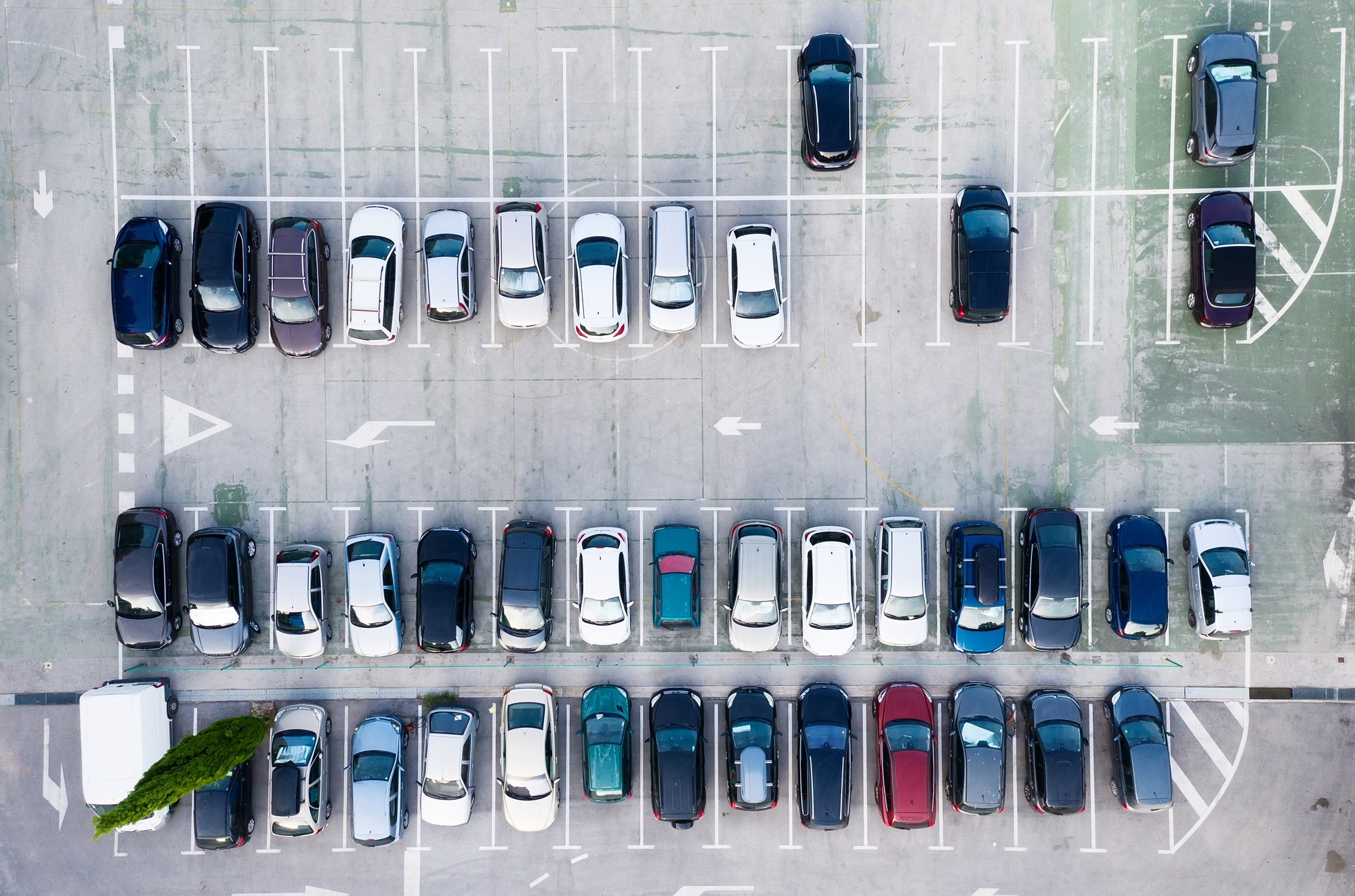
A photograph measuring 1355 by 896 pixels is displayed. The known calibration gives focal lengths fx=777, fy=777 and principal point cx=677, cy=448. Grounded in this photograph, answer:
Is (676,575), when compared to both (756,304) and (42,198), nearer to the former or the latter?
(756,304)

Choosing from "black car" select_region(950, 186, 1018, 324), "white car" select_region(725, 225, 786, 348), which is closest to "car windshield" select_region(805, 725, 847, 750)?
"white car" select_region(725, 225, 786, 348)

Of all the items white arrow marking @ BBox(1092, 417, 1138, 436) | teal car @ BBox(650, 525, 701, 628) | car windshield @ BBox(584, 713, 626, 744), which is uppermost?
white arrow marking @ BBox(1092, 417, 1138, 436)

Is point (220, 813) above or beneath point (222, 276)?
beneath

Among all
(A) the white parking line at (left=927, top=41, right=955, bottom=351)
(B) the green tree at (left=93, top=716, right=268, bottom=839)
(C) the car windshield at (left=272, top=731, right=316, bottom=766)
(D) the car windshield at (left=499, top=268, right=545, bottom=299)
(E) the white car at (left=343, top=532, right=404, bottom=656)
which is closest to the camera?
(B) the green tree at (left=93, top=716, right=268, bottom=839)

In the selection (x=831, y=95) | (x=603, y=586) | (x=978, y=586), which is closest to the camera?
(x=831, y=95)

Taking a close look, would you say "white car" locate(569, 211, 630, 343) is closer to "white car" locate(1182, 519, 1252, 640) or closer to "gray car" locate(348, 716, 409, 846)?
"gray car" locate(348, 716, 409, 846)

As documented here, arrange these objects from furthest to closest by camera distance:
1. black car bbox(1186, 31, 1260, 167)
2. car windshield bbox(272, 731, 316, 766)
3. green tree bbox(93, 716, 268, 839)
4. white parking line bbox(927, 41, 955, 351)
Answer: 1. white parking line bbox(927, 41, 955, 351)
2. car windshield bbox(272, 731, 316, 766)
3. black car bbox(1186, 31, 1260, 167)
4. green tree bbox(93, 716, 268, 839)

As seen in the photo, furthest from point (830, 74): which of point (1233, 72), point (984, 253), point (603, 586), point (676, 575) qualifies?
point (603, 586)

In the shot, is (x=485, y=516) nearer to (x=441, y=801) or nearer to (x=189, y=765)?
(x=441, y=801)
